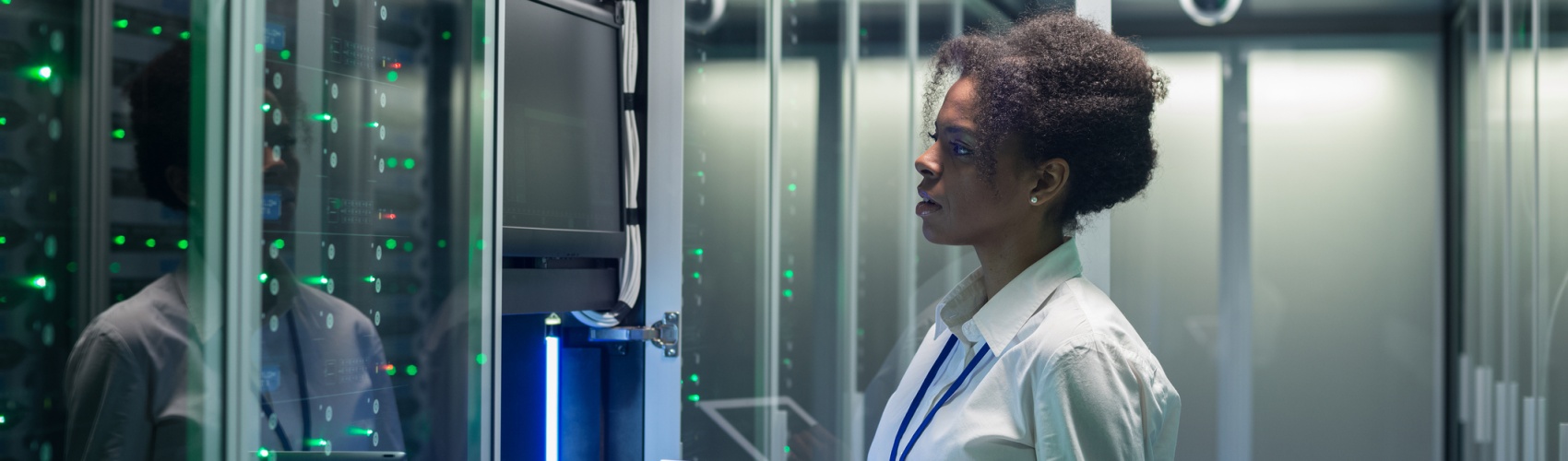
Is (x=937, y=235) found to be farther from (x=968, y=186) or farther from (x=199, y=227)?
(x=199, y=227)

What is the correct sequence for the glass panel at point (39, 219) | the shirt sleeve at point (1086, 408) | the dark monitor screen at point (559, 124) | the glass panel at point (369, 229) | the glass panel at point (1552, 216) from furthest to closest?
the glass panel at point (1552, 216)
the dark monitor screen at point (559, 124)
the glass panel at point (369, 229)
the shirt sleeve at point (1086, 408)
the glass panel at point (39, 219)

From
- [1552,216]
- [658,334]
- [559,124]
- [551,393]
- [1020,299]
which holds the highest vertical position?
[559,124]

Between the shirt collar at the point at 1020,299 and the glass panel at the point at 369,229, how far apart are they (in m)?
0.59

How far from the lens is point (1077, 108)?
3.65 ft

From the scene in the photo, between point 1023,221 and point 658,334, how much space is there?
0.90m

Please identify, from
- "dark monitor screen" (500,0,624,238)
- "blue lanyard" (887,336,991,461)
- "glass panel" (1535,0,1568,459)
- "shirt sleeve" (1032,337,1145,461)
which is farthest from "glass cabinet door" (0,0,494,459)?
"glass panel" (1535,0,1568,459)

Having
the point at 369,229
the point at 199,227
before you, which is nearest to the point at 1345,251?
the point at 369,229

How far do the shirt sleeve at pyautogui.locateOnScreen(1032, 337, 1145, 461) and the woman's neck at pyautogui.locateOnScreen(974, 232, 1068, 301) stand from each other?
0.20 m

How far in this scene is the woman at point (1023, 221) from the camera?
0.98 meters

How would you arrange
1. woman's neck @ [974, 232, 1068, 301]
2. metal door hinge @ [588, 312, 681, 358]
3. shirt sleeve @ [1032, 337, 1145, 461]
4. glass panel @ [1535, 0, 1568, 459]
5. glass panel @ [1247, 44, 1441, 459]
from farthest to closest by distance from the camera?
glass panel @ [1247, 44, 1441, 459]
glass panel @ [1535, 0, 1568, 459]
metal door hinge @ [588, 312, 681, 358]
woman's neck @ [974, 232, 1068, 301]
shirt sleeve @ [1032, 337, 1145, 461]

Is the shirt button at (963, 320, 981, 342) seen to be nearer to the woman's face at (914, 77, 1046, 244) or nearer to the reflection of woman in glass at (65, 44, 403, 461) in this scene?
the woman's face at (914, 77, 1046, 244)

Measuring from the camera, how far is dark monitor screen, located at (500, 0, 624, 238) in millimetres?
1659

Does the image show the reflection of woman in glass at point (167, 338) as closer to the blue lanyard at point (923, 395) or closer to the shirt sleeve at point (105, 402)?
the shirt sleeve at point (105, 402)

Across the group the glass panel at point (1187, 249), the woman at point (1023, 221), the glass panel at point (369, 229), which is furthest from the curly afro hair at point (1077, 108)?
the glass panel at point (1187, 249)
